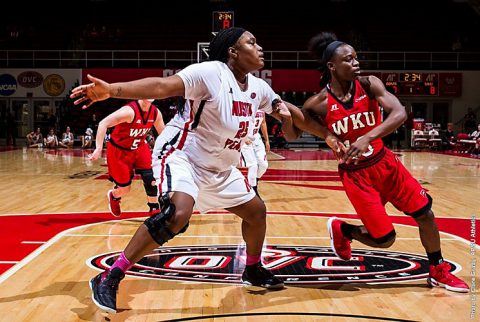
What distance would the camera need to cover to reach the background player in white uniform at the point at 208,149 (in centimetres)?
431

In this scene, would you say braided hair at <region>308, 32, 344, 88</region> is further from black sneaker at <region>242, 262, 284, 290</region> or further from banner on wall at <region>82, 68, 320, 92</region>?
banner on wall at <region>82, 68, 320, 92</region>

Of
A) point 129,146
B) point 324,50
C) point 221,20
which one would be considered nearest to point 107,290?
point 324,50

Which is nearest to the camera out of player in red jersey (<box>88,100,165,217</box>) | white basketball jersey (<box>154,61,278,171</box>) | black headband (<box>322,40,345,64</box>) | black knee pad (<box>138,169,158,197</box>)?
white basketball jersey (<box>154,61,278,171</box>)

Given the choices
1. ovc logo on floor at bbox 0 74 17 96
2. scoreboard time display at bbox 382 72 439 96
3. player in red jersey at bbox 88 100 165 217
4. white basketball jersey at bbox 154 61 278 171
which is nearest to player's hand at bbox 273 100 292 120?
white basketball jersey at bbox 154 61 278 171

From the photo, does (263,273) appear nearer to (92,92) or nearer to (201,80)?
(201,80)

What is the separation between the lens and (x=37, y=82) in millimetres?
30250

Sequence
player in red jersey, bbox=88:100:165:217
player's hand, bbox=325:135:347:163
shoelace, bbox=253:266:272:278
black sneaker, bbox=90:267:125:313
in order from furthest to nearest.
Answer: player in red jersey, bbox=88:100:165:217
shoelace, bbox=253:266:272:278
player's hand, bbox=325:135:347:163
black sneaker, bbox=90:267:125:313

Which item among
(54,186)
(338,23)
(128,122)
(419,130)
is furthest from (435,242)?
(338,23)

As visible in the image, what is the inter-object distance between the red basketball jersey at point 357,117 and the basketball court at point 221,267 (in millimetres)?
998

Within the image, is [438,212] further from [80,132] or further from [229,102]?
[80,132]

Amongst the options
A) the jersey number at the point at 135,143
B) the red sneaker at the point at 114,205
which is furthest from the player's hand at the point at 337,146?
the red sneaker at the point at 114,205

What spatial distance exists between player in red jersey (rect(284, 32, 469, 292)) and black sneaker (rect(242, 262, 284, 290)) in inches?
31.4

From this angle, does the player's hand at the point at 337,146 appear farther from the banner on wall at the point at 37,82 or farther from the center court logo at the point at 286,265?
the banner on wall at the point at 37,82

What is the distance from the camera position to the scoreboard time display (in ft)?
94.5
